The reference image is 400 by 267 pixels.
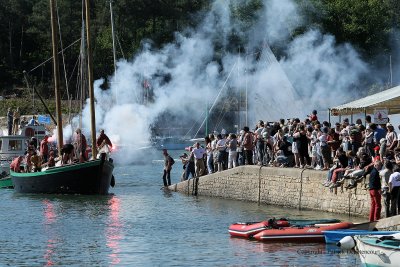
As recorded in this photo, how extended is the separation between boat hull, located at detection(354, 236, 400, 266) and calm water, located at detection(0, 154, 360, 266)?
198 centimetres

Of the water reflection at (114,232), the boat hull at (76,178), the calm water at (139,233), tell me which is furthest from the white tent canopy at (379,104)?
the boat hull at (76,178)

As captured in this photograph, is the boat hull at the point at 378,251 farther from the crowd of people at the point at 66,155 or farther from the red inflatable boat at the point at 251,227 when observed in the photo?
the crowd of people at the point at 66,155

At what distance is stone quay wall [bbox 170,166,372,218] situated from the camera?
35.5m

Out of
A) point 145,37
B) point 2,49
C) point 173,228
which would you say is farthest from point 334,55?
point 173,228

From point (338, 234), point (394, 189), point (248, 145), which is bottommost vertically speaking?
point (338, 234)

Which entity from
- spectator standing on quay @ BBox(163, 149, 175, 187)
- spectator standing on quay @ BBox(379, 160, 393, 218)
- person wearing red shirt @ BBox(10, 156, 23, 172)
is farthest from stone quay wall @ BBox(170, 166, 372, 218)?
person wearing red shirt @ BBox(10, 156, 23, 172)

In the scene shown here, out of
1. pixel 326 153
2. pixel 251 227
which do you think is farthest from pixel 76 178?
pixel 251 227

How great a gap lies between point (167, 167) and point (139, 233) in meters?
14.4

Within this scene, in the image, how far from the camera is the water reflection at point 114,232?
3052 centimetres

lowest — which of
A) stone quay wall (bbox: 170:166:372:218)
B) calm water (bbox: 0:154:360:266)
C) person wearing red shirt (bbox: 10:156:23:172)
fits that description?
calm water (bbox: 0:154:360:266)

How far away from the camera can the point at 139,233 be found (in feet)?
114

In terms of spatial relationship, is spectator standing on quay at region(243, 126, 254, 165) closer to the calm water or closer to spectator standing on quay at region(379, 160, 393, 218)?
the calm water

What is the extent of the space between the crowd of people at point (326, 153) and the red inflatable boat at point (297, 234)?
189 cm

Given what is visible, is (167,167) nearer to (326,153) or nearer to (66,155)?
(66,155)
